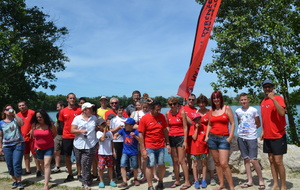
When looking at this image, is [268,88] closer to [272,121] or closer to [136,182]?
[272,121]

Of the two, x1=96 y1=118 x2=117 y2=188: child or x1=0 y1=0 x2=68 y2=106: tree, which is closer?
x1=96 y1=118 x2=117 y2=188: child

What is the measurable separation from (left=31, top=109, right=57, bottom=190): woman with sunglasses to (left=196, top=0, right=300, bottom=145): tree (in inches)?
254

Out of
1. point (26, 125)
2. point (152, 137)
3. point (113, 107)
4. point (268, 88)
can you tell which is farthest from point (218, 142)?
point (26, 125)

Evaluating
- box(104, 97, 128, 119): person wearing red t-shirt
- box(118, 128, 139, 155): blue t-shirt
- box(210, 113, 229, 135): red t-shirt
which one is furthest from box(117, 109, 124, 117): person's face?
box(210, 113, 229, 135): red t-shirt

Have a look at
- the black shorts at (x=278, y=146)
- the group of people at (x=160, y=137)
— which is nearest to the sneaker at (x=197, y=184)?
the group of people at (x=160, y=137)

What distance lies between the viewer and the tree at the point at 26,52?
Answer: 13.2 metres

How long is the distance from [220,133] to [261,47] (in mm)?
6317

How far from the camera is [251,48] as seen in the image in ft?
31.5

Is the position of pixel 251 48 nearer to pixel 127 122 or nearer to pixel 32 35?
pixel 127 122

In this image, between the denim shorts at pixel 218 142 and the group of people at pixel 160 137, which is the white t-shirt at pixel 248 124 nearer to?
the group of people at pixel 160 137

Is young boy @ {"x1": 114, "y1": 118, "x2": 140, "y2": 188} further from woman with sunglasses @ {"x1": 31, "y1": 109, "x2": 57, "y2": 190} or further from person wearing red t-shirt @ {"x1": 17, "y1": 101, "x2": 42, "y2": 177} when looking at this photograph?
person wearing red t-shirt @ {"x1": 17, "y1": 101, "x2": 42, "y2": 177}

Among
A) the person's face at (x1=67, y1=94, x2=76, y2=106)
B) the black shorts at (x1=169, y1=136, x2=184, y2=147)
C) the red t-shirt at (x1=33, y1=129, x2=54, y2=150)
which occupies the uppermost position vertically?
the person's face at (x1=67, y1=94, x2=76, y2=106)

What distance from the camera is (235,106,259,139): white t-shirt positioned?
17.0 ft

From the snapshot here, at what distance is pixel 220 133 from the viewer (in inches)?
192
